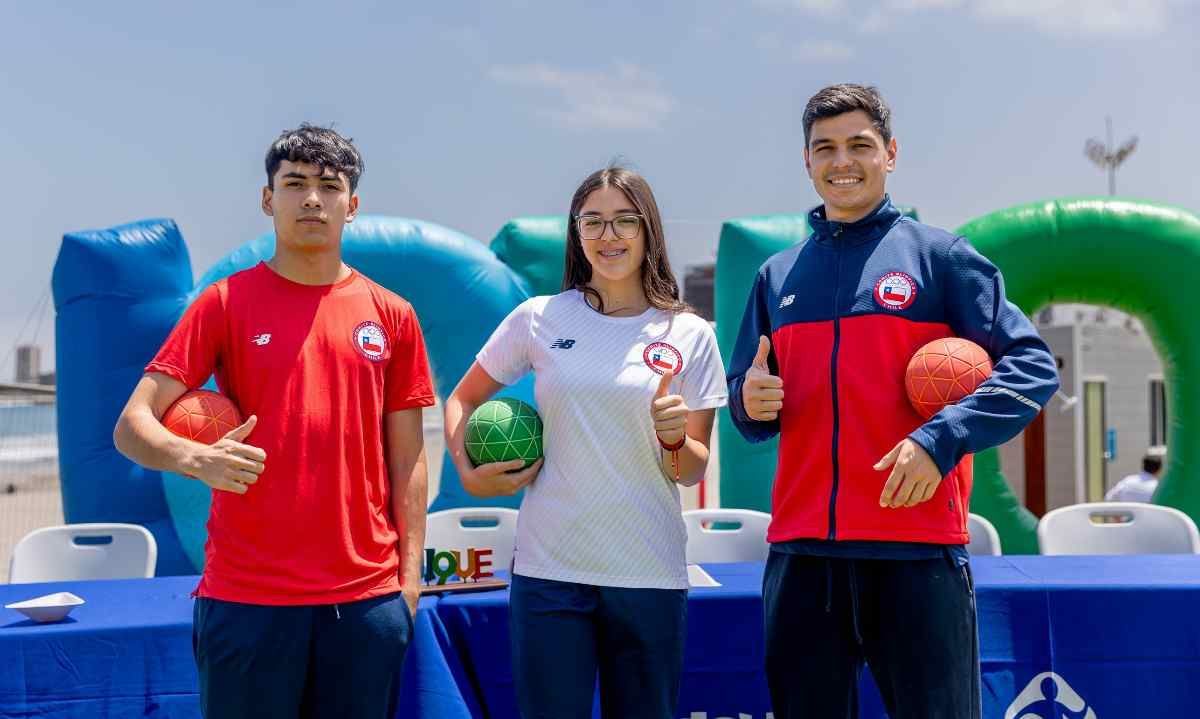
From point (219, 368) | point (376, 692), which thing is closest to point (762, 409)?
point (376, 692)

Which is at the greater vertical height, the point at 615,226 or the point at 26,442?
the point at 615,226

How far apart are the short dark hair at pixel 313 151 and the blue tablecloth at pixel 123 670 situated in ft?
3.97

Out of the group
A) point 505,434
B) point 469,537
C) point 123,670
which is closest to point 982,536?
point 469,537

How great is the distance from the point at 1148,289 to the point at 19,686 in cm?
591

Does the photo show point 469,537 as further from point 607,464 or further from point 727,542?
point 607,464

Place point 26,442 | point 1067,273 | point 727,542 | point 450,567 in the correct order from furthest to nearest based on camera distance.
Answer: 1. point 26,442
2. point 1067,273
3. point 727,542
4. point 450,567

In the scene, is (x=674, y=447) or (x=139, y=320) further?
(x=139, y=320)

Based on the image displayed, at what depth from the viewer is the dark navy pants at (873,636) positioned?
2.04m

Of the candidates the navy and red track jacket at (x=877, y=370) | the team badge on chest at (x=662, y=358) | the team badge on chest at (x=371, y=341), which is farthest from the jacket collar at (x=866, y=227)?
the team badge on chest at (x=371, y=341)

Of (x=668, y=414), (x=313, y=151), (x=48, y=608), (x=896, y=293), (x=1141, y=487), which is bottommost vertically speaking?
(x=1141, y=487)

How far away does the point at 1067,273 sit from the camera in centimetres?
594

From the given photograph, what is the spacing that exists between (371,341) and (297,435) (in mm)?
260

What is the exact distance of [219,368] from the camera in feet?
7.07

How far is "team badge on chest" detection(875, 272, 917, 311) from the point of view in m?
2.15
